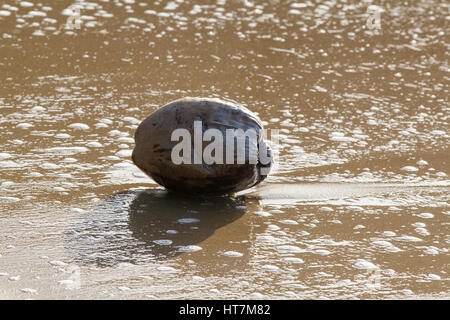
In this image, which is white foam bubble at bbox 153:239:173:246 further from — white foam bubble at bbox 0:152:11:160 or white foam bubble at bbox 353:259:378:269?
white foam bubble at bbox 0:152:11:160

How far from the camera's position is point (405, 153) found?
367cm

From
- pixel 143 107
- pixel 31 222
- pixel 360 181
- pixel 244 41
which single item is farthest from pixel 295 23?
pixel 31 222

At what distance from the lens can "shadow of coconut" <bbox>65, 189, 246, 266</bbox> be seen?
8.65ft

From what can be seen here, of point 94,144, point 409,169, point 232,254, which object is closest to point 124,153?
point 94,144

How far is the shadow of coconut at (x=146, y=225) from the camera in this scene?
2637mm

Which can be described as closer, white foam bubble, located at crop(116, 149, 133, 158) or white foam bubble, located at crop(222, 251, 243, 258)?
white foam bubble, located at crop(222, 251, 243, 258)

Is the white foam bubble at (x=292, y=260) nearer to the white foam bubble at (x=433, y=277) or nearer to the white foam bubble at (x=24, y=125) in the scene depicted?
the white foam bubble at (x=433, y=277)

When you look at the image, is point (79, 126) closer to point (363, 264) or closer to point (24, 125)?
point (24, 125)

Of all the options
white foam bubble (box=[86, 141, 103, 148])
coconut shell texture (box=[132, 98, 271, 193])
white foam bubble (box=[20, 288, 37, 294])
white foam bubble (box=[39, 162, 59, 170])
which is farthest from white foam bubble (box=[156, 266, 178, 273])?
white foam bubble (box=[86, 141, 103, 148])

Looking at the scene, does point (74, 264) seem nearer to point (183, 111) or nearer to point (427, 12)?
point (183, 111)

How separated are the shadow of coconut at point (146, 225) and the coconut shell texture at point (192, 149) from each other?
8 cm

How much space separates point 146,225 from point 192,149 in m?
0.35

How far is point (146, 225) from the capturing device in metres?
2.87
